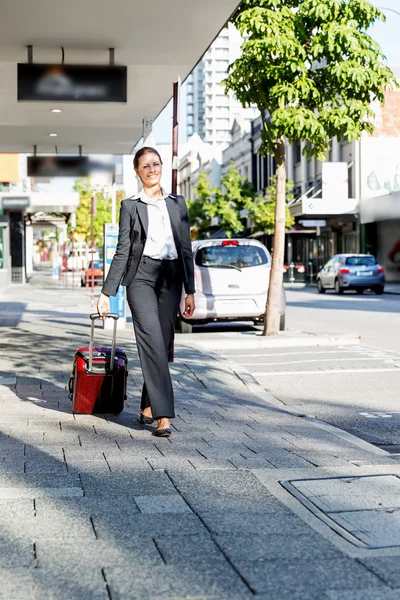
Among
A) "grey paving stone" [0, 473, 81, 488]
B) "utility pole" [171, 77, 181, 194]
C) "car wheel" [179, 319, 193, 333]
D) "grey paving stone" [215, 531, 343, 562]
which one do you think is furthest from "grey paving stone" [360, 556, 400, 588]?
"car wheel" [179, 319, 193, 333]

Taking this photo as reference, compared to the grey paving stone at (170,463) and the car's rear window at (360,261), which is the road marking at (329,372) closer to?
the grey paving stone at (170,463)

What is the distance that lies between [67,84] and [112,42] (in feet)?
2.39

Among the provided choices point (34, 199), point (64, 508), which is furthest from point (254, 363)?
point (34, 199)

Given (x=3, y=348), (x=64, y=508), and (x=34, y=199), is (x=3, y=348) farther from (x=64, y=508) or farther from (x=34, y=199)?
(x=34, y=199)

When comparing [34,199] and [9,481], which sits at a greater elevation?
[34,199]

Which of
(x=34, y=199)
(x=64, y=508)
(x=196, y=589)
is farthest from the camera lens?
(x=34, y=199)

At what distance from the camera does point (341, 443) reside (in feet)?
21.5

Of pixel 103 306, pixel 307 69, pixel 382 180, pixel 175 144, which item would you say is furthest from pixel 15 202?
pixel 103 306

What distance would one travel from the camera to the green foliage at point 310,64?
587 inches

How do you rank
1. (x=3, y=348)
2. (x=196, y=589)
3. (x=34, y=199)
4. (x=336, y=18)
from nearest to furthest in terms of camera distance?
(x=196, y=589) < (x=3, y=348) < (x=336, y=18) < (x=34, y=199)

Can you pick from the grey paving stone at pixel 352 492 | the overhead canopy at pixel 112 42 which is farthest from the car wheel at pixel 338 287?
the grey paving stone at pixel 352 492

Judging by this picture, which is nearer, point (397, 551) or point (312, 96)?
point (397, 551)

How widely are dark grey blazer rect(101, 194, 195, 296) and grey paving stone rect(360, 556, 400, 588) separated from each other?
318cm

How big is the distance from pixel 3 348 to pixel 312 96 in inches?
232
